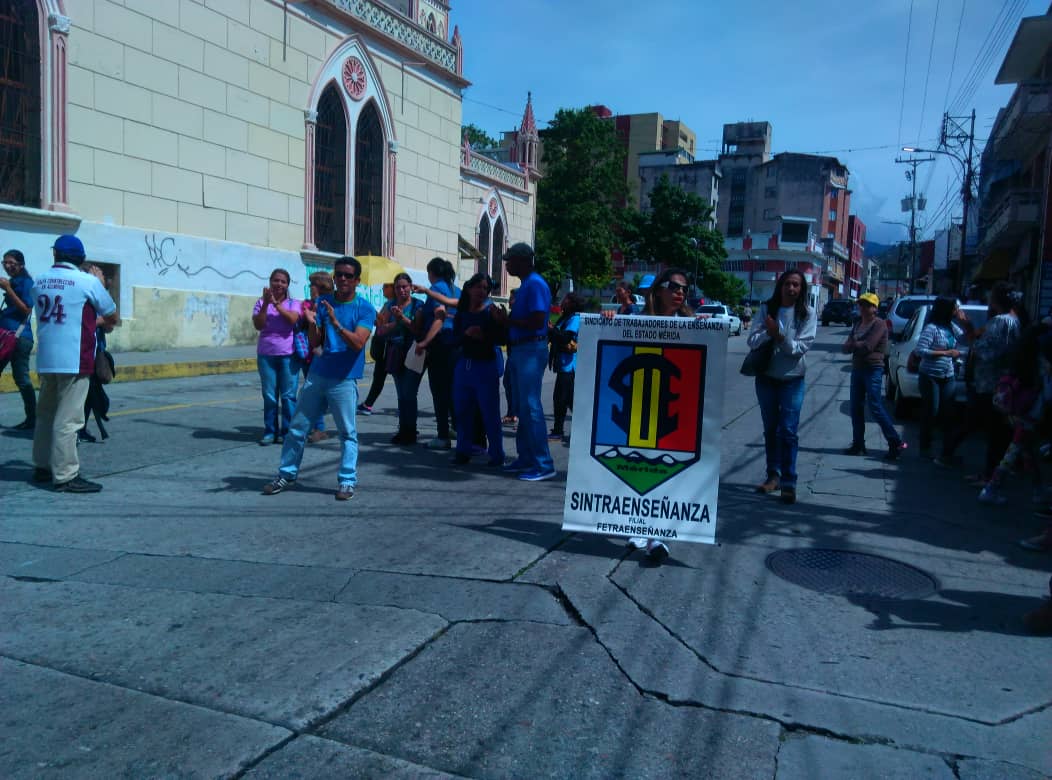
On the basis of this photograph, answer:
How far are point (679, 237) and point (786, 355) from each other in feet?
193

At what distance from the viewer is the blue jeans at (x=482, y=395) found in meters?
7.36

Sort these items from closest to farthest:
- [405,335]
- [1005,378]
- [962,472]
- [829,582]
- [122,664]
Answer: [122,664] < [829,582] < [1005,378] < [962,472] < [405,335]

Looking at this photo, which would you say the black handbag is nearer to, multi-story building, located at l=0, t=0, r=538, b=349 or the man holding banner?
the man holding banner

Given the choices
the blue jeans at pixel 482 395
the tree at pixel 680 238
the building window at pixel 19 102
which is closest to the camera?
the blue jeans at pixel 482 395

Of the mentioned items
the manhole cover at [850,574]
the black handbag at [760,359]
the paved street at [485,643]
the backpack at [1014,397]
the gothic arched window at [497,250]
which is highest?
the gothic arched window at [497,250]

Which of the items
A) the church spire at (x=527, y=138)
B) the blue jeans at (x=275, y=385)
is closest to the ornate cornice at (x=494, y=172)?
the church spire at (x=527, y=138)

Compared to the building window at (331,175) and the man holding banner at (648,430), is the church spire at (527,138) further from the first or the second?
the man holding banner at (648,430)

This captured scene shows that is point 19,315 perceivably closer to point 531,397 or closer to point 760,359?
point 531,397

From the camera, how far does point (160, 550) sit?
16.4 feet

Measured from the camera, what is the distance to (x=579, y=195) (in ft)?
182

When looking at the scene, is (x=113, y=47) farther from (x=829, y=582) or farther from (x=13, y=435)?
(x=829, y=582)

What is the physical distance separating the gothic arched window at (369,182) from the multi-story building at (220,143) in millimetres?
51

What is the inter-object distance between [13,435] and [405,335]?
3911mm

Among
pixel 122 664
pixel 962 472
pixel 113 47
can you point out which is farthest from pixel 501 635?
pixel 113 47
